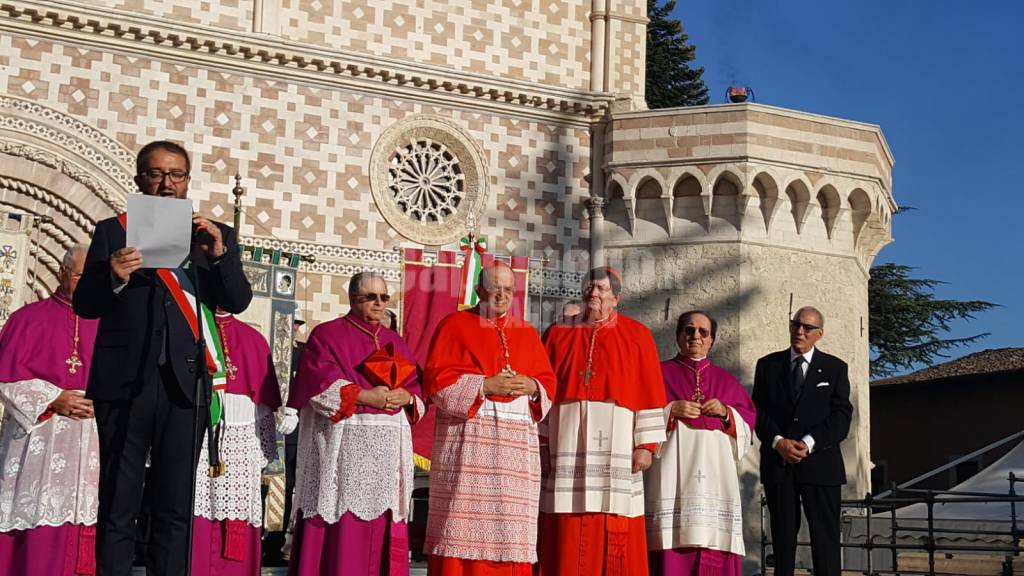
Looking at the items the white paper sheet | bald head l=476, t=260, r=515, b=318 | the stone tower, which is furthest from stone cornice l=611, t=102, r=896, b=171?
the white paper sheet

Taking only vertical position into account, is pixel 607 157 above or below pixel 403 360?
above

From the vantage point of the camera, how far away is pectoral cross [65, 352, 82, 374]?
25.2ft

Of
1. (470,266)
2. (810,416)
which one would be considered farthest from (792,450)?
(470,266)

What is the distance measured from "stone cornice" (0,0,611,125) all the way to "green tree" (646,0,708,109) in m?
15.6

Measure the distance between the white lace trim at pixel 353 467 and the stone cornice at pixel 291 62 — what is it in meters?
8.17

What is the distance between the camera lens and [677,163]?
52.3 ft

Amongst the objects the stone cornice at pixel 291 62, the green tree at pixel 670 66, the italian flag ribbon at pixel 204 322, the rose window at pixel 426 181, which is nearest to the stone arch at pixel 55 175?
the stone cornice at pixel 291 62

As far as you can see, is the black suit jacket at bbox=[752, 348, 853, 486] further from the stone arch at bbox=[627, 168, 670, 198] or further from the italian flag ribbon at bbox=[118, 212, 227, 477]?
the stone arch at bbox=[627, 168, 670, 198]

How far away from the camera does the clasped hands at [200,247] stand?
16.6 ft

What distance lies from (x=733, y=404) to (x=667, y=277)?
24.6ft

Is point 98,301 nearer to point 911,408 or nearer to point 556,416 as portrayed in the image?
point 556,416

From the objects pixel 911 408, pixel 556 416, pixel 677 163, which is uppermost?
pixel 677 163

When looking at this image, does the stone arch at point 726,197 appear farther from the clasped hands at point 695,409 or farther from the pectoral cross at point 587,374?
the pectoral cross at point 587,374

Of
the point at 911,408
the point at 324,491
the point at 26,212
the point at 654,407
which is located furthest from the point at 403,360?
the point at 911,408
